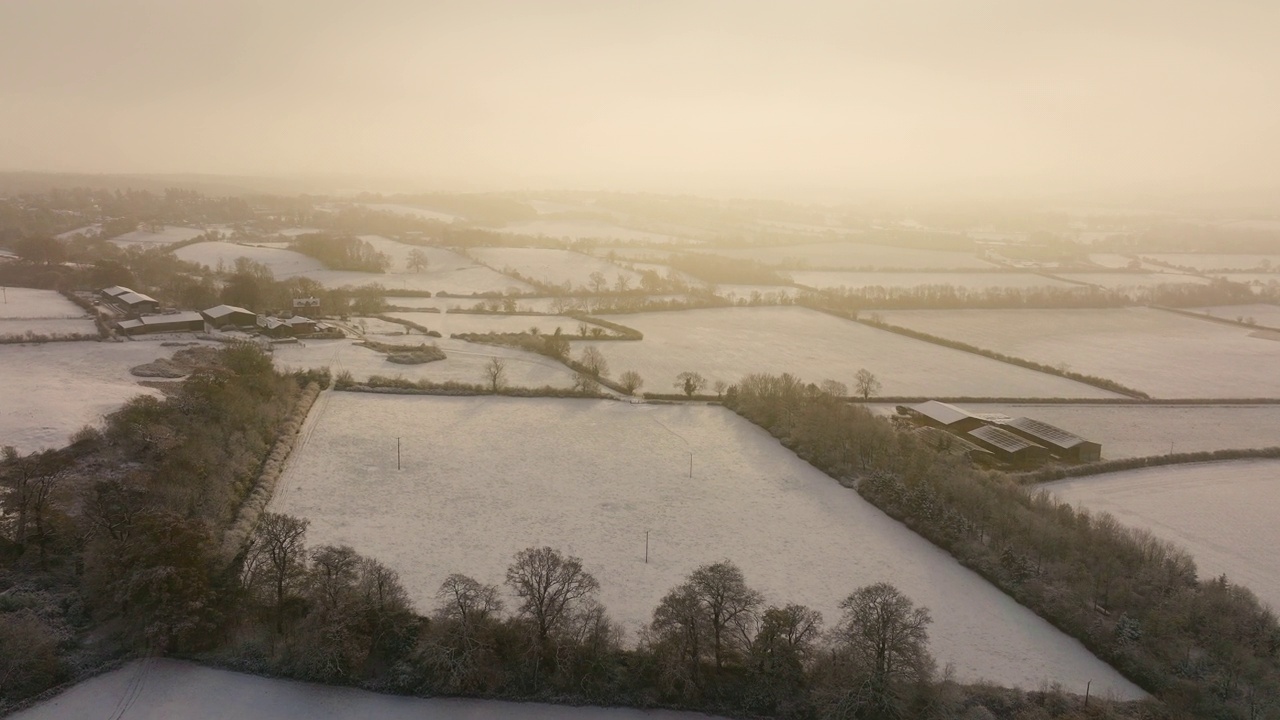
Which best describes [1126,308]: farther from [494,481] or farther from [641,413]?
[494,481]

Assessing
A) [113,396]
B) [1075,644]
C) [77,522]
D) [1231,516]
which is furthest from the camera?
[113,396]

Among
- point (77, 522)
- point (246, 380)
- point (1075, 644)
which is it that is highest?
point (246, 380)

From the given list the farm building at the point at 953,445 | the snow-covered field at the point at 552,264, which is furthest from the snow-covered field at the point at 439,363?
the snow-covered field at the point at 552,264

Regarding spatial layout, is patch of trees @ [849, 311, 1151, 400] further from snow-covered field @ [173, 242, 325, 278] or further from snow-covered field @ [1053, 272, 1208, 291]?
snow-covered field @ [173, 242, 325, 278]

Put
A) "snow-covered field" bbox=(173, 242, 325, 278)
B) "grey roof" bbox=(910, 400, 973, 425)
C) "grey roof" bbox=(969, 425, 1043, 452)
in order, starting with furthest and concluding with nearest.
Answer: "snow-covered field" bbox=(173, 242, 325, 278) → "grey roof" bbox=(910, 400, 973, 425) → "grey roof" bbox=(969, 425, 1043, 452)

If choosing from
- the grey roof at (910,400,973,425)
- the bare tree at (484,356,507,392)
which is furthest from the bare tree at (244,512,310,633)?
the grey roof at (910,400,973,425)

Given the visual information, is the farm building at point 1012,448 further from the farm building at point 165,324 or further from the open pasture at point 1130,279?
the open pasture at point 1130,279

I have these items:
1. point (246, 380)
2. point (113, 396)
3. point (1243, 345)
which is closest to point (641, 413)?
point (246, 380)
